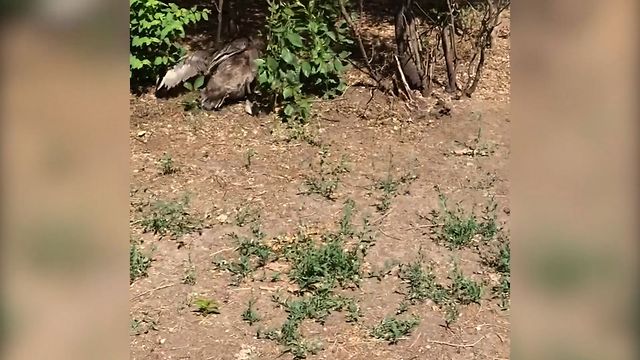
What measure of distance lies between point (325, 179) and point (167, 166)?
39.4 inches

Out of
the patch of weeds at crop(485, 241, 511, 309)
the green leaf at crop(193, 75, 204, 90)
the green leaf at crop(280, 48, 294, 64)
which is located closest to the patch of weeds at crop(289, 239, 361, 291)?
the patch of weeds at crop(485, 241, 511, 309)

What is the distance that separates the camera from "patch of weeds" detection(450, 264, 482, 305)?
409cm

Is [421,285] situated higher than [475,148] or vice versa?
[475,148]

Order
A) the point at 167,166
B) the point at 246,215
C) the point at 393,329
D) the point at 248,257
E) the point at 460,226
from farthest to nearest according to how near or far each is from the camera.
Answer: the point at 167,166
the point at 246,215
the point at 460,226
the point at 248,257
the point at 393,329

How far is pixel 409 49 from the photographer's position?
632 centimetres

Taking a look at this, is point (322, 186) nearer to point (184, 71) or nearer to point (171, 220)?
point (171, 220)

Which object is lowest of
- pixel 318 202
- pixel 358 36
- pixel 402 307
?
pixel 402 307

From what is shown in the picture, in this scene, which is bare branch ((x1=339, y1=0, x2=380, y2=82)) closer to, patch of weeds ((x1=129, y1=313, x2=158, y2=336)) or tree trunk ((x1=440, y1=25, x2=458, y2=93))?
tree trunk ((x1=440, y1=25, x2=458, y2=93))

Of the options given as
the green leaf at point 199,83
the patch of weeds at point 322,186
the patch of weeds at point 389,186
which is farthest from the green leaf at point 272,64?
the patch of weeds at point 389,186

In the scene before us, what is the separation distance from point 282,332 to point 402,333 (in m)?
0.55
